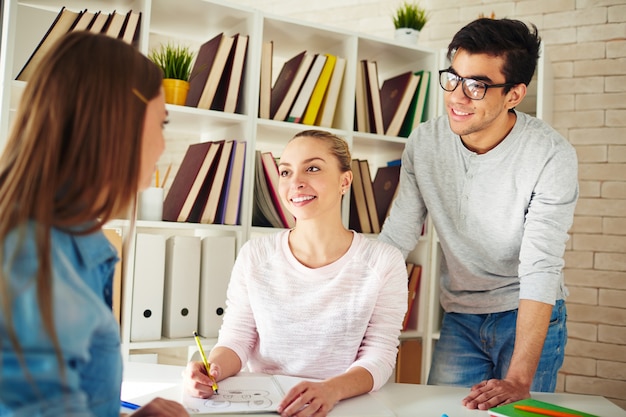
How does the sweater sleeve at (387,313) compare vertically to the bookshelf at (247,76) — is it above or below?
below

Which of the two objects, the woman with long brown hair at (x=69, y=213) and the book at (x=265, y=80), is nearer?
the woman with long brown hair at (x=69, y=213)

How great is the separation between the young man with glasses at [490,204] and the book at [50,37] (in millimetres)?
1236

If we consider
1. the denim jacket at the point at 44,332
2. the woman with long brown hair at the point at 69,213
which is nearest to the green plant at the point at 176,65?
the woman with long brown hair at the point at 69,213

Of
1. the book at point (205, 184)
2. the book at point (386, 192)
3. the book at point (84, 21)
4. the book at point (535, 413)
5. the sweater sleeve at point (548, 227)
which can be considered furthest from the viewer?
the book at point (386, 192)

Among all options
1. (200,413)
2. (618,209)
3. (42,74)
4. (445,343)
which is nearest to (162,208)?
(445,343)

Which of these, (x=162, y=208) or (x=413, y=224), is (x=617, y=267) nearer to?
(x=413, y=224)

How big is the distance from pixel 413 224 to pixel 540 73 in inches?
44.3

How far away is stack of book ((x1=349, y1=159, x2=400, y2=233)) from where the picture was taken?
2.64 metres

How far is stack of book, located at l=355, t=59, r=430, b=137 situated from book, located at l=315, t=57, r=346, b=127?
0.39 feet

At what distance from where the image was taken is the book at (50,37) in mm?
2012

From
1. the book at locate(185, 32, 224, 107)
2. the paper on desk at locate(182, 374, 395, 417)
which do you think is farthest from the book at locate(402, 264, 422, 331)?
the paper on desk at locate(182, 374, 395, 417)

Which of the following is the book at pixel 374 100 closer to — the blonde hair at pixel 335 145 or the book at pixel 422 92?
the book at pixel 422 92

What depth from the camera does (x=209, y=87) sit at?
2336 mm

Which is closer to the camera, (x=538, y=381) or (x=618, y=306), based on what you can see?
(x=538, y=381)
